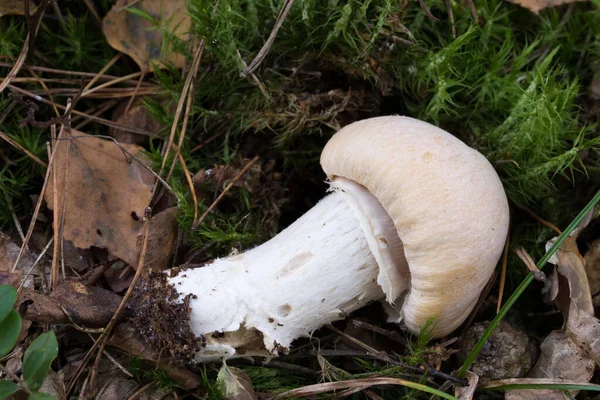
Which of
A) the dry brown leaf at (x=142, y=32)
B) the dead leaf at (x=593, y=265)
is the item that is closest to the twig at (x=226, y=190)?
the dry brown leaf at (x=142, y=32)

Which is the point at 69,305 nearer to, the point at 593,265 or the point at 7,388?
the point at 7,388

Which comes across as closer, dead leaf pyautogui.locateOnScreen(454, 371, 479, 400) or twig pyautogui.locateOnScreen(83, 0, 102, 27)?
dead leaf pyautogui.locateOnScreen(454, 371, 479, 400)

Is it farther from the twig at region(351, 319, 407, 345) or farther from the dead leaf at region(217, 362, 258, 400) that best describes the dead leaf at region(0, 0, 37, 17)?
the twig at region(351, 319, 407, 345)

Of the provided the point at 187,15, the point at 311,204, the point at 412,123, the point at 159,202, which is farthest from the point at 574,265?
the point at 187,15

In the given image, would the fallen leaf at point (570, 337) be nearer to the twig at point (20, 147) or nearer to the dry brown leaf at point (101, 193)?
the dry brown leaf at point (101, 193)

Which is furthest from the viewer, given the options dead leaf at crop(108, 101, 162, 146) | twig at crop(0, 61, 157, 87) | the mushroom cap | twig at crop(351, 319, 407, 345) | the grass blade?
dead leaf at crop(108, 101, 162, 146)

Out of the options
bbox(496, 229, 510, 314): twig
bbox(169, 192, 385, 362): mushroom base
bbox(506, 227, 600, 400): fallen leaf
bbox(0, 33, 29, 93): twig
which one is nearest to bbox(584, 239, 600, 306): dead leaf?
bbox(506, 227, 600, 400): fallen leaf

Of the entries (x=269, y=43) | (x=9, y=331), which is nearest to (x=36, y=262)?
(x=9, y=331)
